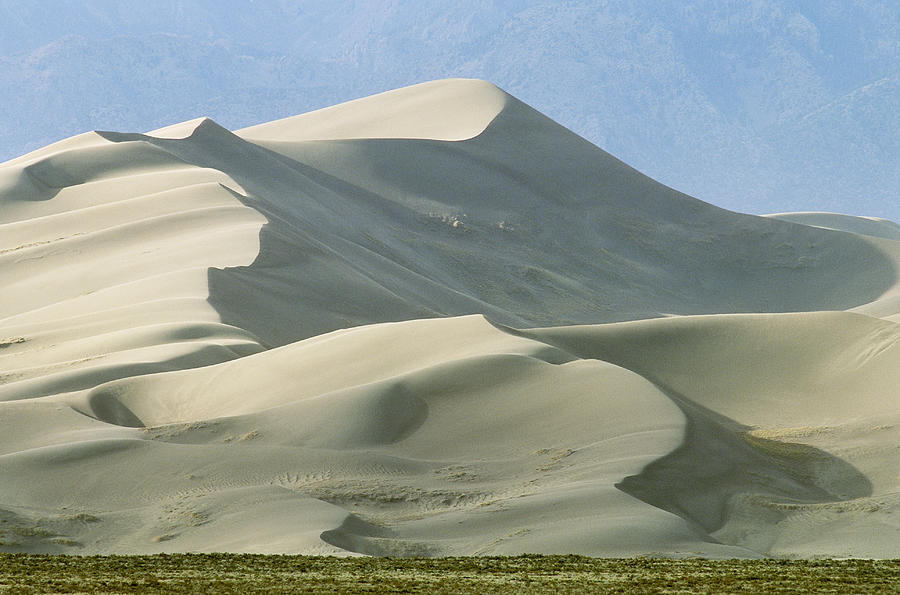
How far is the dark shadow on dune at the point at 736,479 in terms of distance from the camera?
13.3m

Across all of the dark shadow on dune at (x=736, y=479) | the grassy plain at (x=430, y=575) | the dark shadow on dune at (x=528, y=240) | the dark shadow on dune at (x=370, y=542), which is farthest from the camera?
the dark shadow on dune at (x=528, y=240)

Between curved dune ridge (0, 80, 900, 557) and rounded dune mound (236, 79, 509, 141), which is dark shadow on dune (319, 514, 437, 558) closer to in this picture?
curved dune ridge (0, 80, 900, 557)

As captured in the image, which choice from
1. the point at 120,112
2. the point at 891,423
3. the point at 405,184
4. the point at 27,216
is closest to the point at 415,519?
the point at 891,423

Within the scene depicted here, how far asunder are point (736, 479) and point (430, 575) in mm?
6210

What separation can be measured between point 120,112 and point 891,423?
195 m

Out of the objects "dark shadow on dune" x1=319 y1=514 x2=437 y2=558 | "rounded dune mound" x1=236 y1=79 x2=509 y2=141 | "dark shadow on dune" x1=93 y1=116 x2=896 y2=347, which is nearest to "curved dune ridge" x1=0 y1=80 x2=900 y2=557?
"dark shadow on dune" x1=319 y1=514 x2=437 y2=558

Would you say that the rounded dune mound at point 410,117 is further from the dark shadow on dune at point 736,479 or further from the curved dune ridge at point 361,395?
the dark shadow on dune at point 736,479

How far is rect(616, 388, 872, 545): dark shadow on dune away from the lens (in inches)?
522

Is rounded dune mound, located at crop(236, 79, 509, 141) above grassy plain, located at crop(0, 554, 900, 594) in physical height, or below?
above

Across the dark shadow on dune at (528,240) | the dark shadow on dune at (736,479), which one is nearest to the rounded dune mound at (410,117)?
the dark shadow on dune at (528,240)

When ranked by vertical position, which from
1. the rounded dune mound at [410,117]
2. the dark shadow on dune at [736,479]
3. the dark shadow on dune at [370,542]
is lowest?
the dark shadow on dune at [370,542]

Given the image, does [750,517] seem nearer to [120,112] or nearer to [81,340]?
[81,340]

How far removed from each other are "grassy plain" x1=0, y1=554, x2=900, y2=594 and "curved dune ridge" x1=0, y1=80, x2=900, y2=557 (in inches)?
49.1

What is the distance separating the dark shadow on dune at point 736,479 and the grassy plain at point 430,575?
2.79 meters
